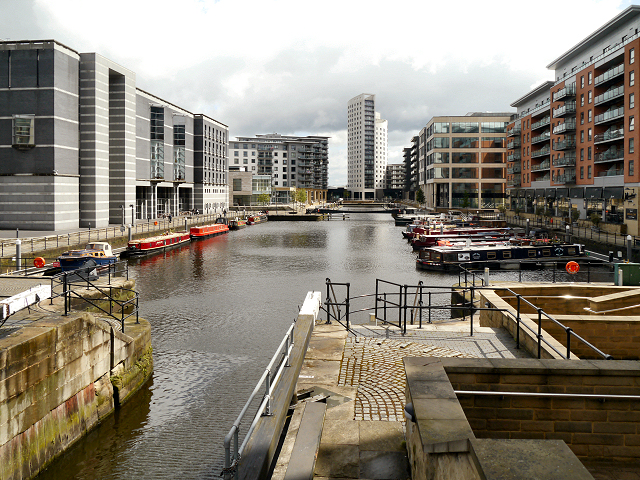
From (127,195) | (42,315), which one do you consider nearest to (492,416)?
(42,315)

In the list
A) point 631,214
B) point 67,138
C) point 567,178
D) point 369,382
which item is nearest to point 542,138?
point 567,178

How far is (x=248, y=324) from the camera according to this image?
26109mm

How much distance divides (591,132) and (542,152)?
1948cm

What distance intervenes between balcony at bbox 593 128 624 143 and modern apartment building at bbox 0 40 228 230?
57.7 m

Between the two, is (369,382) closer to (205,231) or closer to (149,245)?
(149,245)

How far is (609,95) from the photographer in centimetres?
6012

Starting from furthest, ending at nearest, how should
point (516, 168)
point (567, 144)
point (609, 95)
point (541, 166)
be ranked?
1. point (516, 168)
2. point (541, 166)
3. point (567, 144)
4. point (609, 95)

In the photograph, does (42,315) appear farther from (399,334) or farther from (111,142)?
(111,142)

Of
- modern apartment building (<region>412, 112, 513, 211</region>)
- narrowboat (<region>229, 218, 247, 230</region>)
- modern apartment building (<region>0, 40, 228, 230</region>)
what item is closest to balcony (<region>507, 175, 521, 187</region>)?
modern apartment building (<region>412, 112, 513, 211</region>)

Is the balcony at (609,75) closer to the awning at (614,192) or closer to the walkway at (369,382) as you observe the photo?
the awning at (614,192)

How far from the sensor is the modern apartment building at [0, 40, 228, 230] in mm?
54500

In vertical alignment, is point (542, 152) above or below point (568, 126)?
below

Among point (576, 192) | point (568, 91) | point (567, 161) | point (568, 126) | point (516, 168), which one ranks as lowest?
point (576, 192)

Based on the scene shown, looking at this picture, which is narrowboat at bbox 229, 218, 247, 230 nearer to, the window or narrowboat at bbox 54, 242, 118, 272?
the window
